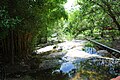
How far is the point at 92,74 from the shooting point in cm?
769

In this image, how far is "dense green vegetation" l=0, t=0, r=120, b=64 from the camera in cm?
828

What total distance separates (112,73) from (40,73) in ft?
9.06

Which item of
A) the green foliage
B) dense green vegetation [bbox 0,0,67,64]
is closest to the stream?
dense green vegetation [bbox 0,0,67,64]

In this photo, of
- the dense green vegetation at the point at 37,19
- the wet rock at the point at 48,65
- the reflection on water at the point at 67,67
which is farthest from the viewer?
the wet rock at the point at 48,65

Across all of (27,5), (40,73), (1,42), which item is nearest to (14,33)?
(1,42)

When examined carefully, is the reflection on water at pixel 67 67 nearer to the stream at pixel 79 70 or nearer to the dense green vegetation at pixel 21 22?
the stream at pixel 79 70

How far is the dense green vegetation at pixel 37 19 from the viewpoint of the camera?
27.2 feet

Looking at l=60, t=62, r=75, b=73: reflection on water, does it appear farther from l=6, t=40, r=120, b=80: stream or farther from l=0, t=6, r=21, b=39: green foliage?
l=0, t=6, r=21, b=39: green foliage

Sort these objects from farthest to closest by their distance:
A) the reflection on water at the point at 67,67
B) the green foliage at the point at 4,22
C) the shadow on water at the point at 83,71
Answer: the reflection on water at the point at 67,67 → the shadow on water at the point at 83,71 → the green foliage at the point at 4,22

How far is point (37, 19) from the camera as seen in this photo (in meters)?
9.38

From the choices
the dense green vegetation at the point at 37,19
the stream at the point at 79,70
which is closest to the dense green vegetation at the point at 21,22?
the dense green vegetation at the point at 37,19

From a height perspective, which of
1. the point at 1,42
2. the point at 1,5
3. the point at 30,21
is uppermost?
the point at 1,5

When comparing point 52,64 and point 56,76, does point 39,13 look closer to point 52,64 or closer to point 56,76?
point 52,64

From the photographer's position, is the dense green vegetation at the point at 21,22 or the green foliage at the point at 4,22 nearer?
the green foliage at the point at 4,22
